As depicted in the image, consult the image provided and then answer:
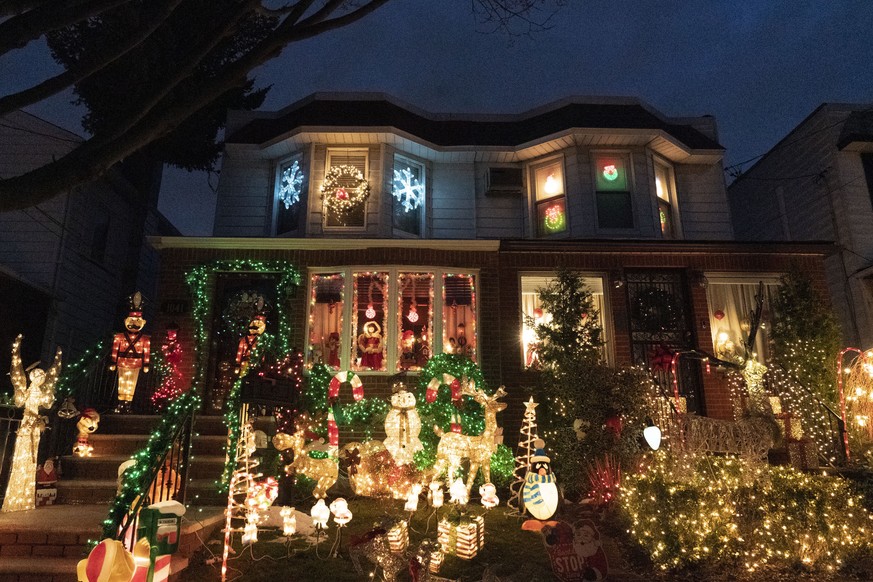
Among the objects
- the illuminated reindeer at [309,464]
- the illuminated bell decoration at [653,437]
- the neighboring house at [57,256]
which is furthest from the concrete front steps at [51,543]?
the neighboring house at [57,256]

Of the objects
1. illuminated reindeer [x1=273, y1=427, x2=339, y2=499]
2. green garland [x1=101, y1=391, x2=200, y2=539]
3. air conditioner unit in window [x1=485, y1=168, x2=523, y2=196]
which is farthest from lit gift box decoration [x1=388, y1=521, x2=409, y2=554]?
air conditioner unit in window [x1=485, y1=168, x2=523, y2=196]

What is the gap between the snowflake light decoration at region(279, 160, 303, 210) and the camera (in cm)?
1312

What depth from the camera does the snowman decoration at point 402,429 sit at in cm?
763

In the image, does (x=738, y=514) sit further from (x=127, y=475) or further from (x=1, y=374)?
(x=1, y=374)

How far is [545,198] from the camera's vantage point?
44.2ft

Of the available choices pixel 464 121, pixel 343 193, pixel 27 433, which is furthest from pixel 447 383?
pixel 464 121

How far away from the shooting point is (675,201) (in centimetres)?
1373

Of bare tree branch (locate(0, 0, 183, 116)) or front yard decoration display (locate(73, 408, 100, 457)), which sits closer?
bare tree branch (locate(0, 0, 183, 116))

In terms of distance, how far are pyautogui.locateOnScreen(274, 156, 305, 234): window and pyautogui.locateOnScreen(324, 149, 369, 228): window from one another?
0.77m

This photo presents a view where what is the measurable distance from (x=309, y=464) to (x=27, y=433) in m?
3.35

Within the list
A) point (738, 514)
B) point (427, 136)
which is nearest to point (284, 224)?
point (427, 136)

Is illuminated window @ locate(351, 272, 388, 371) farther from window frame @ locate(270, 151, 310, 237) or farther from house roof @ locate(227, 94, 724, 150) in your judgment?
house roof @ locate(227, 94, 724, 150)

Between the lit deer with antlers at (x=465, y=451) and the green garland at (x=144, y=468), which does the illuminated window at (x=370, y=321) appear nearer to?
the lit deer with antlers at (x=465, y=451)

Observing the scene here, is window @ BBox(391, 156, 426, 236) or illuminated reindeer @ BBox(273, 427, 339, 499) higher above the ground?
window @ BBox(391, 156, 426, 236)
